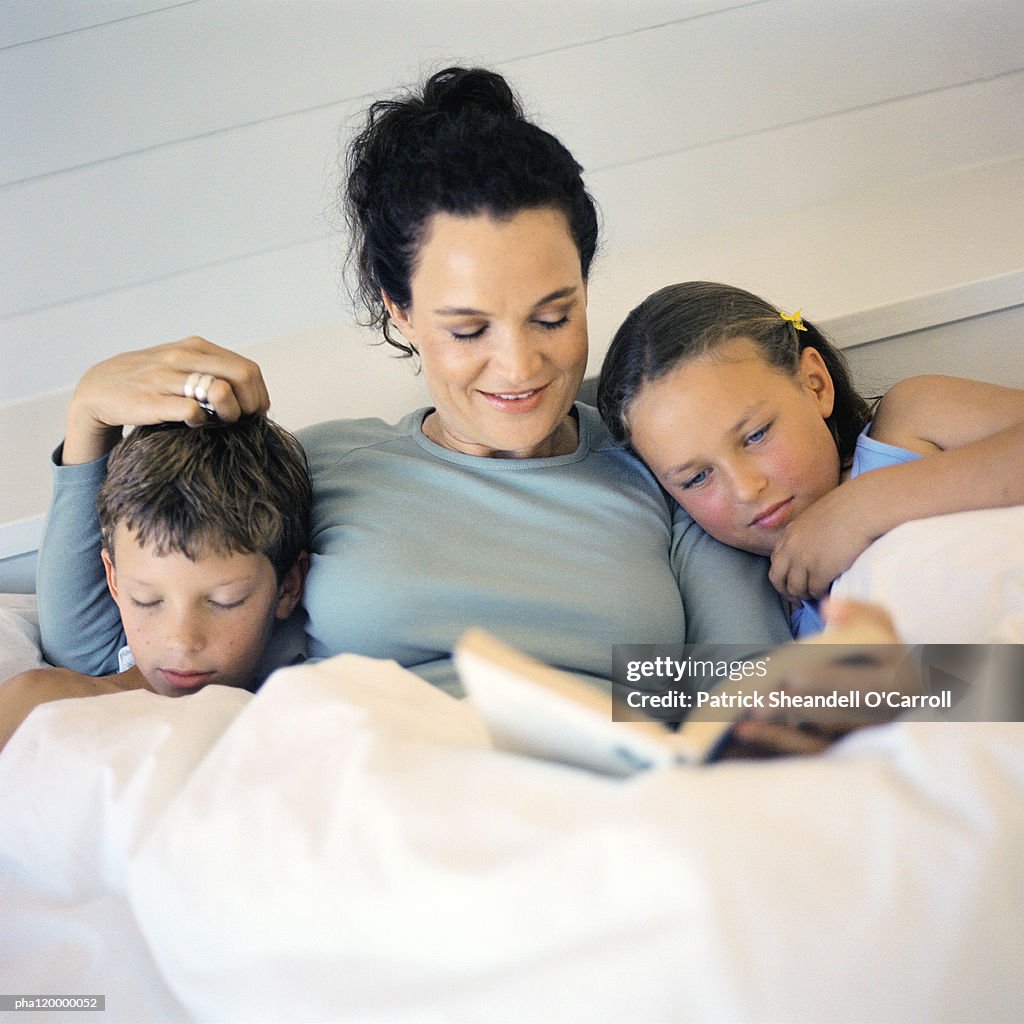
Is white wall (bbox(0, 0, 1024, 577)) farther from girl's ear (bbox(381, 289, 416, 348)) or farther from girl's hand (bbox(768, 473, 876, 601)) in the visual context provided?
girl's hand (bbox(768, 473, 876, 601))

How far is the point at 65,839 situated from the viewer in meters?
0.83

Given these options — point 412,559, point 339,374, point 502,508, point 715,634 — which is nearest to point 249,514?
point 412,559

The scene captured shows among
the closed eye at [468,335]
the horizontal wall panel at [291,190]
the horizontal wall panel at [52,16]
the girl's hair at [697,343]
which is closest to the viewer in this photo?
the closed eye at [468,335]

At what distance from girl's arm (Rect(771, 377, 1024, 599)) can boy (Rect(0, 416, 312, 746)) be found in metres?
0.59

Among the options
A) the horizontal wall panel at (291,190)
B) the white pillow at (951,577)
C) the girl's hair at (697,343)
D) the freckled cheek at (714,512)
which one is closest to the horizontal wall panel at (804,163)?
the horizontal wall panel at (291,190)

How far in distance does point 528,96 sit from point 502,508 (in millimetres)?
971

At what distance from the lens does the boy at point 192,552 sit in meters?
1.15

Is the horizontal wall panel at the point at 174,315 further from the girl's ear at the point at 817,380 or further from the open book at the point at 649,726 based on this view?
the open book at the point at 649,726

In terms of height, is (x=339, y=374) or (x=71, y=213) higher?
(x=71, y=213)

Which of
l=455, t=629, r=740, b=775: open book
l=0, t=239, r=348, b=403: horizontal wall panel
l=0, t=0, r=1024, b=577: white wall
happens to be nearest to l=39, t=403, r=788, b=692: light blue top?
l=0, t=0, r=1024, b=577: white wall

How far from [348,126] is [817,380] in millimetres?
989

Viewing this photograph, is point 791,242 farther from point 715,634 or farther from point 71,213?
point 71,213

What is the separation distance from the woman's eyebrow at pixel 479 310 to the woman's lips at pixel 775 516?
34cm

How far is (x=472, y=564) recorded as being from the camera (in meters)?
1.21
